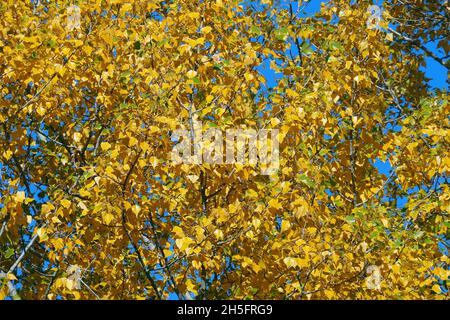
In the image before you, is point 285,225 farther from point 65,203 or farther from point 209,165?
point 65,203

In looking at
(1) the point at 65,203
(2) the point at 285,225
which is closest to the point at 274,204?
(2) the point at 285,225

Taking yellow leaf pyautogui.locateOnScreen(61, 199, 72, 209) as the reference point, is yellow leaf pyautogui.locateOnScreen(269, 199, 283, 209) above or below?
below

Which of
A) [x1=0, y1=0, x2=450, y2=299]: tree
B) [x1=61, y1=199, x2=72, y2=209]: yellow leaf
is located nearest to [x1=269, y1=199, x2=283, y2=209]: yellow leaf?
[x1=0, y1=0, x2=450, y2=299]: tree

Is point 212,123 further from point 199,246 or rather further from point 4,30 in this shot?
point 4,30

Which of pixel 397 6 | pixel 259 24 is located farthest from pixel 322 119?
pixel 397 6

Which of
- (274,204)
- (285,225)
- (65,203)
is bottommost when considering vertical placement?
(285,225)

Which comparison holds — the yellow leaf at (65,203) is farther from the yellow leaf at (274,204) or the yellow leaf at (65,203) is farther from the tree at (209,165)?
the yellow leaf at (274,204)

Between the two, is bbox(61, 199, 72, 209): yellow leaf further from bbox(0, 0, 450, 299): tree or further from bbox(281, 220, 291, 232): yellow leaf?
bbox(281, 220, 291, 232): yellow leaf

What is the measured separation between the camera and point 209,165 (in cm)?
795

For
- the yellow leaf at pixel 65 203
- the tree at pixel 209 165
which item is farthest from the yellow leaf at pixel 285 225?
the yellow leaf at pixel 65 203

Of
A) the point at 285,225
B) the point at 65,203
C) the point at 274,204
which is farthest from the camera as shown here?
the point at 65,203

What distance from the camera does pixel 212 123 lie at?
7.89 m

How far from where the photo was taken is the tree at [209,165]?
307 inches

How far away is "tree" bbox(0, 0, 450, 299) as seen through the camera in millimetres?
7809
